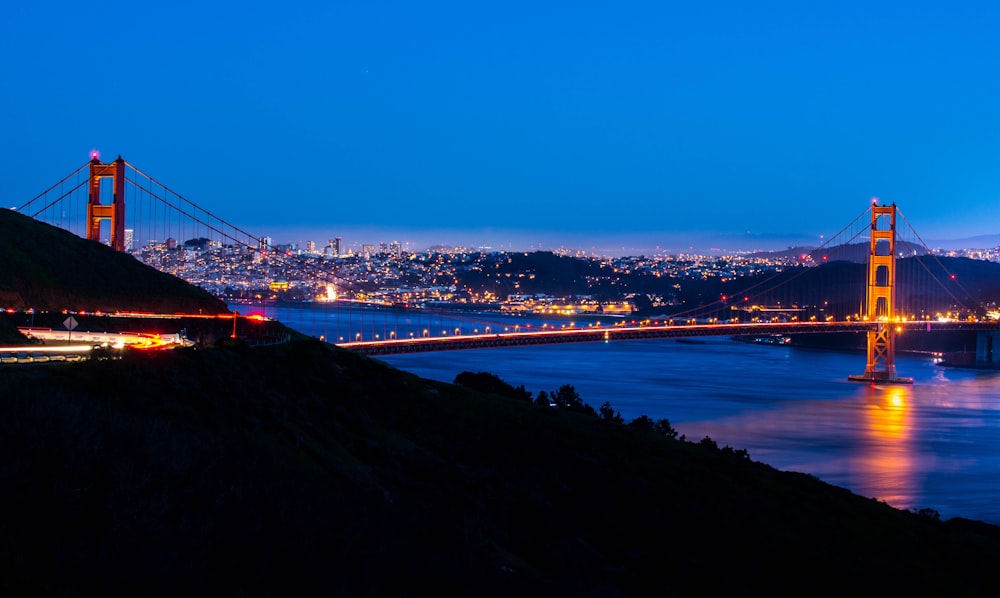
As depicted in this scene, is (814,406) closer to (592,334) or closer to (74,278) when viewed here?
(592,334)

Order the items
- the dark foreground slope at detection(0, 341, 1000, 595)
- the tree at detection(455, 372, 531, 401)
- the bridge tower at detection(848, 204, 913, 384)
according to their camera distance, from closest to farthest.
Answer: the dark foreground slope at detection(0, 341, 1000, 595), the tree at detection(455, 372, 531, 401), the bridge tower at detection(848, 204, 913, 384)

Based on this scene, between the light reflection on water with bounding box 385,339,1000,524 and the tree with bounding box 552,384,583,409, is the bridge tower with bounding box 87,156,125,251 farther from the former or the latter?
the light reflection on water with bounding box 385,339,1000,524

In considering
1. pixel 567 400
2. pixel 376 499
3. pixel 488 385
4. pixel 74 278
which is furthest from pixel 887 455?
pixel 376 499

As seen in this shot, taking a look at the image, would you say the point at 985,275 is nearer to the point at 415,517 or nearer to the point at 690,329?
the point at 690,329

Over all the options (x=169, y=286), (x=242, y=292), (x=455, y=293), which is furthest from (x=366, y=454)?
(x=455, y=293)

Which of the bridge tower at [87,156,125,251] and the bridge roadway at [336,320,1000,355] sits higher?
the bridge tower at [87,156,125,251]

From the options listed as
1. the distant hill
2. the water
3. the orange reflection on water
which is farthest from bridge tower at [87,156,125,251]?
the orange reflection on water

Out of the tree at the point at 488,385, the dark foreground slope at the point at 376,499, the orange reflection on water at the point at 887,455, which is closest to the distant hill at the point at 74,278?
the tree at the point at 488,385
